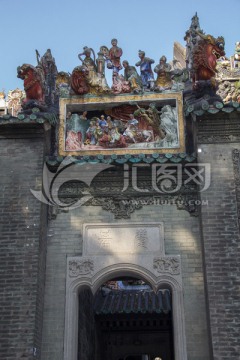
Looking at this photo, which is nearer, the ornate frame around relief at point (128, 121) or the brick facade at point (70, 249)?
the brick facade at point (70, 249)

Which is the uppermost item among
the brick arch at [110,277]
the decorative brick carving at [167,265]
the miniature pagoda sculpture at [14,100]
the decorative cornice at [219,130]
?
the miniature pagoda sculpture at [14,100]

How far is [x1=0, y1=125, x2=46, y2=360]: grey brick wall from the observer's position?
25.4ft

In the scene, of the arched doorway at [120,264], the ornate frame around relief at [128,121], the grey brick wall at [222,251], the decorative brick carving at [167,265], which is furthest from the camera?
the ornate frame around relief at [128,121]

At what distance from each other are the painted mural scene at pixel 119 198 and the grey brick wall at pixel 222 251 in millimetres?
18

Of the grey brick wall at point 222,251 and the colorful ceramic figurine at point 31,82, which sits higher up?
the colorful ceramic figurine at point 31,82

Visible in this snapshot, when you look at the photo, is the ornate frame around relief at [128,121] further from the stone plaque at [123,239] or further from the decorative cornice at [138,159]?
the stone plaque at [123,239]

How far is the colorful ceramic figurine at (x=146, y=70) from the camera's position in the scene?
10275mm

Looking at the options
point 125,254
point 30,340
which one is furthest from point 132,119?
point 30,340

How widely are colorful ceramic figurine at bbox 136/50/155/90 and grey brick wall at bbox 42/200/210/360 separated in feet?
9.00

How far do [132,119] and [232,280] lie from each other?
3.81 metres

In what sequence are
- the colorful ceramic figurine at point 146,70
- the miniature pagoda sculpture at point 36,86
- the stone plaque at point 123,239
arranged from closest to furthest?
the stone plaque at point 123,239 → the miniature pagoda sculpture at point 36,86 → the colorful ceramic figurine at point 146,70

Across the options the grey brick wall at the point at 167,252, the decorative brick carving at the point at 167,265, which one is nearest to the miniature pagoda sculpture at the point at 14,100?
the grey brick wall at the point at 167,252

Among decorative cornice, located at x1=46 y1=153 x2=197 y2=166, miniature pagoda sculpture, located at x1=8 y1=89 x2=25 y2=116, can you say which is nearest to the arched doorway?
decorative cornice, located at x1=46 y1=153 x2=197 y2=166

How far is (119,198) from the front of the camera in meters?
9.14
